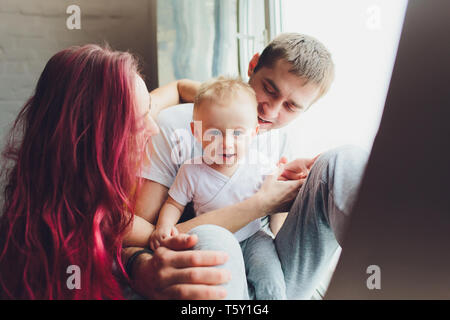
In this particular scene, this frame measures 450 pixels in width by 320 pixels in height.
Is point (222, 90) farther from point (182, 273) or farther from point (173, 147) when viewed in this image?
point (182, 273)

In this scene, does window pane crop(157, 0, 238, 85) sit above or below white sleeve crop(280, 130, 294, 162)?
above

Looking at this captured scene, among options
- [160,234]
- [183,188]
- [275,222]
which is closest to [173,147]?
[183,188]

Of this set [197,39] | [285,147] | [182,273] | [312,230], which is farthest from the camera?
[197,39]

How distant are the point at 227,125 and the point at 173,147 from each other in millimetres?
222

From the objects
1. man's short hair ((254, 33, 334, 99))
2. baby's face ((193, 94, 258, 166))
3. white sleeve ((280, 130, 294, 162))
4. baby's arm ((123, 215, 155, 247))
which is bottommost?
baby's arm ((123, 215, 155, 247))

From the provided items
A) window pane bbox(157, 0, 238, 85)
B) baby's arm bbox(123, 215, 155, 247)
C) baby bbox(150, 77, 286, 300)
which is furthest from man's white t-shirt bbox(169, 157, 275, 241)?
window pane bbox(157, 0, 238, 85)

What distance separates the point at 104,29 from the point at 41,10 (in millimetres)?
173

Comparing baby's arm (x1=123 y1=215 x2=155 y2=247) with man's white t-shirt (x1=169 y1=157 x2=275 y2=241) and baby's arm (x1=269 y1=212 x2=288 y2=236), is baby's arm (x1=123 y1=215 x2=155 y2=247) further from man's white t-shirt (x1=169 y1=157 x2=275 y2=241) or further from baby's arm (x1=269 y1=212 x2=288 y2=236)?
baby's arm (x1=269 y1=212 x2=288 y2=236)

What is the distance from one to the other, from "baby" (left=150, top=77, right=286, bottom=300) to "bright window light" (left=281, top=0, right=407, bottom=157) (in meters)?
0.25

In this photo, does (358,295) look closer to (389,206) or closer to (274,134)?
(389,206)

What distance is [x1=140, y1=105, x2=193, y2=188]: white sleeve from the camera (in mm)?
873

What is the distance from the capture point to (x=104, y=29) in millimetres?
961

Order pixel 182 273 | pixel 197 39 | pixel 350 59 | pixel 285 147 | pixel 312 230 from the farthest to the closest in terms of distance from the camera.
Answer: pixel 197 39, pixel 285 147, pixel 350 59, pixel 312 230, pixel 182 273

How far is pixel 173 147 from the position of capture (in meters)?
0.91
